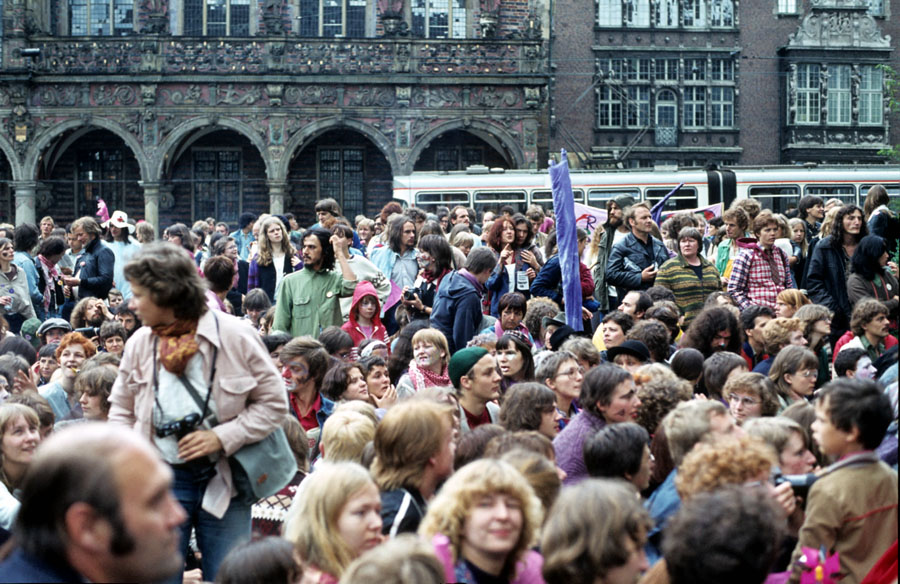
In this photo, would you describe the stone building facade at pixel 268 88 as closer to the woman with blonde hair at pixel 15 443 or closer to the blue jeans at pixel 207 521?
the woman with blonde hair at pixel 15 443

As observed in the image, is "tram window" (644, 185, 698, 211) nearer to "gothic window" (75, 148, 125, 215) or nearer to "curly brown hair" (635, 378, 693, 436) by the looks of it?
"gothic window" (75, 148, 125, 215)

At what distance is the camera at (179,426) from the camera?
531 centimetres

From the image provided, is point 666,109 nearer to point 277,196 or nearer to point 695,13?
point 695,13

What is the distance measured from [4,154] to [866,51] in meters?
24.2

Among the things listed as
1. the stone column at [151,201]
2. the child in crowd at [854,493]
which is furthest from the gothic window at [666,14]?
the child in crowd at [854,493]

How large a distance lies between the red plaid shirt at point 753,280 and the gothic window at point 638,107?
24202 millimetres

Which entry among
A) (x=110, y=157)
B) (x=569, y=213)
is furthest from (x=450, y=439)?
(x=110, y=157)

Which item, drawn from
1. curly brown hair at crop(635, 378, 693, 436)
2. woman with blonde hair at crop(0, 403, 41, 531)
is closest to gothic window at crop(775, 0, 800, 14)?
curly brown hair at crop(635, 378, 693, 436)

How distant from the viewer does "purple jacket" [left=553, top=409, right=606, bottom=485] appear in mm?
6231

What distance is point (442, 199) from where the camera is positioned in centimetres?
2694

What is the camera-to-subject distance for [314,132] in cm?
3106

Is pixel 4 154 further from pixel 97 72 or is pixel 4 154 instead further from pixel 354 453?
pixel 354 453

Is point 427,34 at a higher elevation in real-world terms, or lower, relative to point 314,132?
higher

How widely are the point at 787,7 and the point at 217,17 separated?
52.7ft
